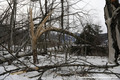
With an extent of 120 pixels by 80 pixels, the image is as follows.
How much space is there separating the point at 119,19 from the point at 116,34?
0.11 meters

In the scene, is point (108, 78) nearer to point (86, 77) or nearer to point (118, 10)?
point (86, 77)

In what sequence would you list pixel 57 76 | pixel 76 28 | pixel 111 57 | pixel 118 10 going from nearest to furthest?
pixel 118 10, pixel 111 57, pixel 57 76, pixel 76 28

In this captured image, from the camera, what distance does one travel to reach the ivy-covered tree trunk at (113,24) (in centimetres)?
72

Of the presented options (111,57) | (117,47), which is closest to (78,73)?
(111,57)

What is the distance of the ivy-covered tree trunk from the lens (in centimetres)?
72

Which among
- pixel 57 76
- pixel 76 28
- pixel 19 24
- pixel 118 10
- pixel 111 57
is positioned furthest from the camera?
pixel 76 28

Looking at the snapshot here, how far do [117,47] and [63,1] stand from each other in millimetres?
4114

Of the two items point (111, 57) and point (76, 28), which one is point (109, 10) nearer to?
point (111, 57)

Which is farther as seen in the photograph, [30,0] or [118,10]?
[30,0]

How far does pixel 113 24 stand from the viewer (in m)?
0.74

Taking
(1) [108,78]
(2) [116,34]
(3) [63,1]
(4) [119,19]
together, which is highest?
(3) [63,1]

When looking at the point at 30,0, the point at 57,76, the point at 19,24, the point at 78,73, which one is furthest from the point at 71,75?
the point at 30,0

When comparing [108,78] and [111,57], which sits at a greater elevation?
[111,57]

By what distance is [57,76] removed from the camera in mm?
1793
